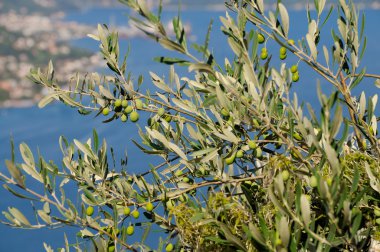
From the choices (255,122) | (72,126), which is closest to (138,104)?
(255,122)

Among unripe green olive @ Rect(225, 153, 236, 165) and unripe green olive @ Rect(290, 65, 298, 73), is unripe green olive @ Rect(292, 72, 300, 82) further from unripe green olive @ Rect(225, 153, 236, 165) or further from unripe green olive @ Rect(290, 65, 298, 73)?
unripe green olive @ Rect(225, 153, 236, 165)

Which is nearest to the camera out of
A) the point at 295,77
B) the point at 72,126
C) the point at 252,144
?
the point at 252,144

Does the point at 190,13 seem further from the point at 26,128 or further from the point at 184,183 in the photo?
the point at 184,183

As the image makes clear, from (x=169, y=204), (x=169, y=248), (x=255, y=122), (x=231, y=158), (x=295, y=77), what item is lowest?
(x=169, y=248)

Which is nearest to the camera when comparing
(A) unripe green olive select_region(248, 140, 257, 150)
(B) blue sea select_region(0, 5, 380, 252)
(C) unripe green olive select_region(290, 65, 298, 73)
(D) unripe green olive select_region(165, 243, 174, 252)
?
(A) unripe green olive select_region(248, 140, 257, 150)

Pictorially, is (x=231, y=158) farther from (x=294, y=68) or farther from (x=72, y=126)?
(x=72, y=126)

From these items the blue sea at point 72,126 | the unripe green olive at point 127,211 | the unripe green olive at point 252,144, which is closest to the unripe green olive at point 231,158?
the unripe green olive at point 252,144

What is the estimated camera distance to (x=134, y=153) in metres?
46.2

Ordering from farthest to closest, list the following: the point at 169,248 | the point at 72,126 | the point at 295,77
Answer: the point at 72,126
the point at 295,77
the point at 169,248

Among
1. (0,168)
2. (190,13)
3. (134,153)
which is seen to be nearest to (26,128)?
(0,168)

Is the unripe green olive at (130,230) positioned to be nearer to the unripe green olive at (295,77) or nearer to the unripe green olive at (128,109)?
the unripe green olive at (128,109)

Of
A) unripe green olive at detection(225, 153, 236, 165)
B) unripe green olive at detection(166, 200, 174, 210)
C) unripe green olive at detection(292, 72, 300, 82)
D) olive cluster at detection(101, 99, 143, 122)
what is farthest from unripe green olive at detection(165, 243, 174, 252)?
unripe green olive at detection(292, 72, 300, 82)

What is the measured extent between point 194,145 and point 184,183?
165mm

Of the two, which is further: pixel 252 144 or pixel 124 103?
pixel 124 103
